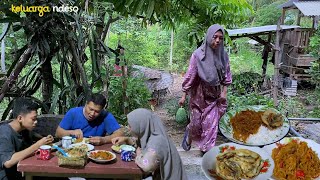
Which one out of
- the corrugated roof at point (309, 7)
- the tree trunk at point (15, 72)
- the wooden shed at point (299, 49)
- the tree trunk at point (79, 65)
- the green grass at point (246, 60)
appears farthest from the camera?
the green grass at point (246, 60)

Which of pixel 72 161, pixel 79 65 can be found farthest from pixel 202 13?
pixel 72 161

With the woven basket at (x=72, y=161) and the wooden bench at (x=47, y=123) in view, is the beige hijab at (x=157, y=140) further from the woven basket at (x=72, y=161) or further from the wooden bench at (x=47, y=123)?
the wooden bench at (x=47, y=123)

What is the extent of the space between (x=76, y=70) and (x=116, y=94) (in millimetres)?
2580

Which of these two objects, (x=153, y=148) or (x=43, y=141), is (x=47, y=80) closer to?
(x=43, y=141)

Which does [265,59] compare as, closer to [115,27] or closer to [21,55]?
[115,27]

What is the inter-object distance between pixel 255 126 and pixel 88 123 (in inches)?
65.5

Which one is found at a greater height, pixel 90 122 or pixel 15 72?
pixel 15 72

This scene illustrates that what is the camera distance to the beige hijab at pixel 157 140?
2453 mm

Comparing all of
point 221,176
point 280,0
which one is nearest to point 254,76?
point 221,176

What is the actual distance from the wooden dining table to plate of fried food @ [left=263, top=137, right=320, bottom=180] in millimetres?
1276

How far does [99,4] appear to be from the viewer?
3.75 metres

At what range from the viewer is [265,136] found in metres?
3.39

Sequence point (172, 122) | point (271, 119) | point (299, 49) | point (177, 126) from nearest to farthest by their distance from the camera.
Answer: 1. point (271, 119)
2. point (177, 126)
3. point (172, 122)
4. point (299, 49)

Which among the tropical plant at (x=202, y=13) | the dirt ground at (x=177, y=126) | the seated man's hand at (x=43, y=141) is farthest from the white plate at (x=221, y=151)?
the tropical plant at (x=202, y=13)
